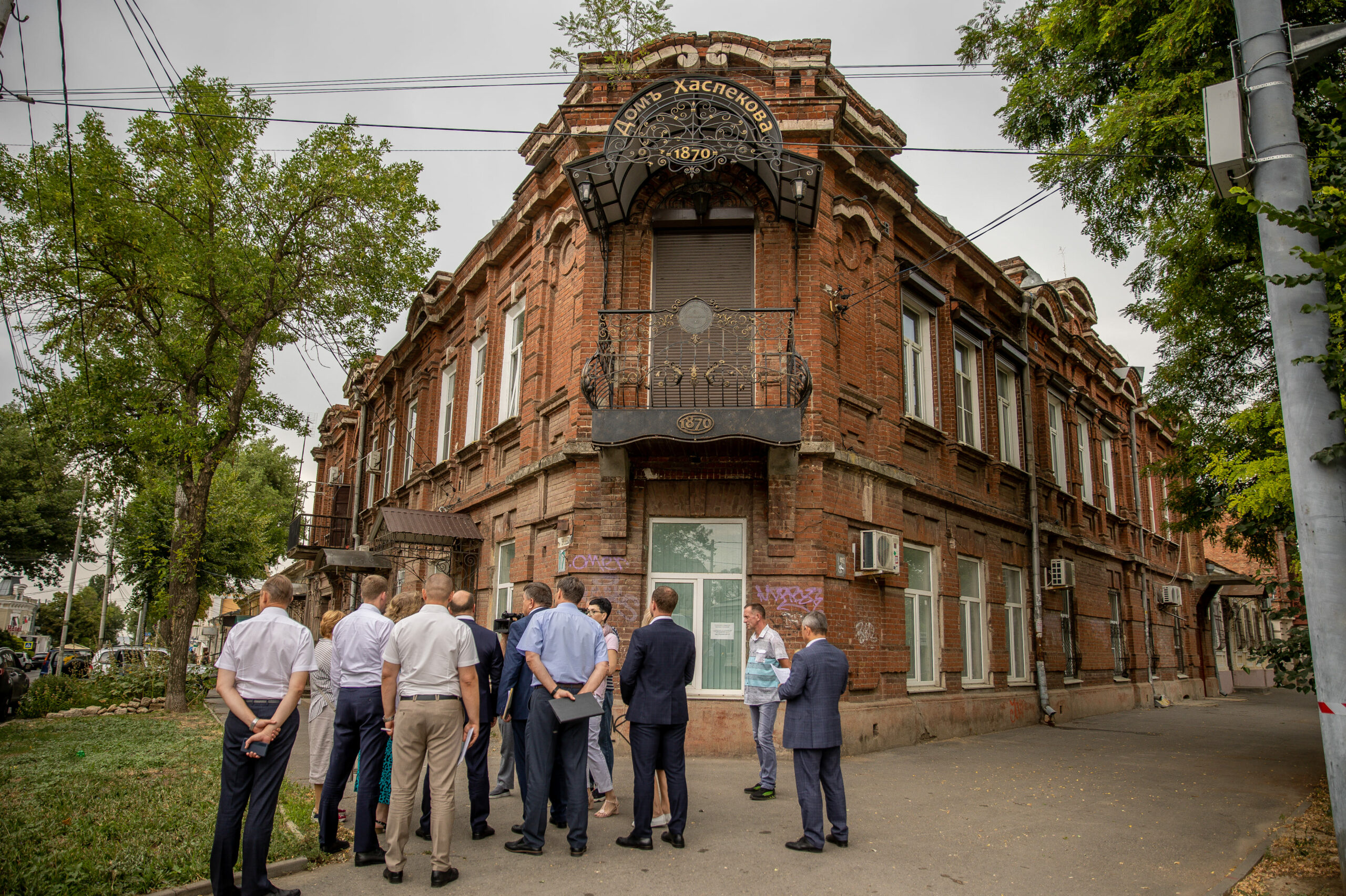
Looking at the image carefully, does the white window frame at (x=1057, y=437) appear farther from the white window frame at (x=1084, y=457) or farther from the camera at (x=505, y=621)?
the camera at (x=505, y=621)

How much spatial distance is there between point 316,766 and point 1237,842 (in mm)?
7067

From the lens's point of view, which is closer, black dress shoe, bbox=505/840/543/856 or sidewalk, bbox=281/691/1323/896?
sidewalk, bbox=281/691/1323/896

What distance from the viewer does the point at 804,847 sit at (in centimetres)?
595

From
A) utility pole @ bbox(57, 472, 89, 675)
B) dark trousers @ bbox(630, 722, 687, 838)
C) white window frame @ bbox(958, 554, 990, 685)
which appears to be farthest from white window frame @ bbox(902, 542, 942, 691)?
utility pole @ bbox(57, 472, 89, 675)

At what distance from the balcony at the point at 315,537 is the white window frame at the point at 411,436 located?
119 inches

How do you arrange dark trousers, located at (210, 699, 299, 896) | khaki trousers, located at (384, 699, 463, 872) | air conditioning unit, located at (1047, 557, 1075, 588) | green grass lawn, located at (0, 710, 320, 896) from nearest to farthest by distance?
Answer: 1. dark trousers, located at (210, 699, 299, 896)
2. green grass lawn, located at (0, 710, 320, 896)
3. khaki trousers, located at (384, 699, 463, 872)
4. air conditioning unit, located at (1047, 557, 1075, 588)

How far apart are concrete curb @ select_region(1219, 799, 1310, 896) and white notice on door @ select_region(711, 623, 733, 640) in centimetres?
561

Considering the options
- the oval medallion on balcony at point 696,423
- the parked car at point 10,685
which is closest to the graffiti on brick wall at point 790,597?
the oval medallion on balcony at point 696,423

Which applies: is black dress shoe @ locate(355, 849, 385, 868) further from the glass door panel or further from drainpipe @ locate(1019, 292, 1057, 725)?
drainpipe @ locate(1019, 292, 1057, 725)

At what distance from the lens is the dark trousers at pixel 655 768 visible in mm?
5941

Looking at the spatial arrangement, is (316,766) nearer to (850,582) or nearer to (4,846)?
(4,846)

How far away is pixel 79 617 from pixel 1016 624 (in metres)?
79.1

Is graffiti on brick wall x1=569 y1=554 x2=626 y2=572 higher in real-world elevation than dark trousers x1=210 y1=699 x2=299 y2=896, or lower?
higher

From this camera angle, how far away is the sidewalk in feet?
17.5
